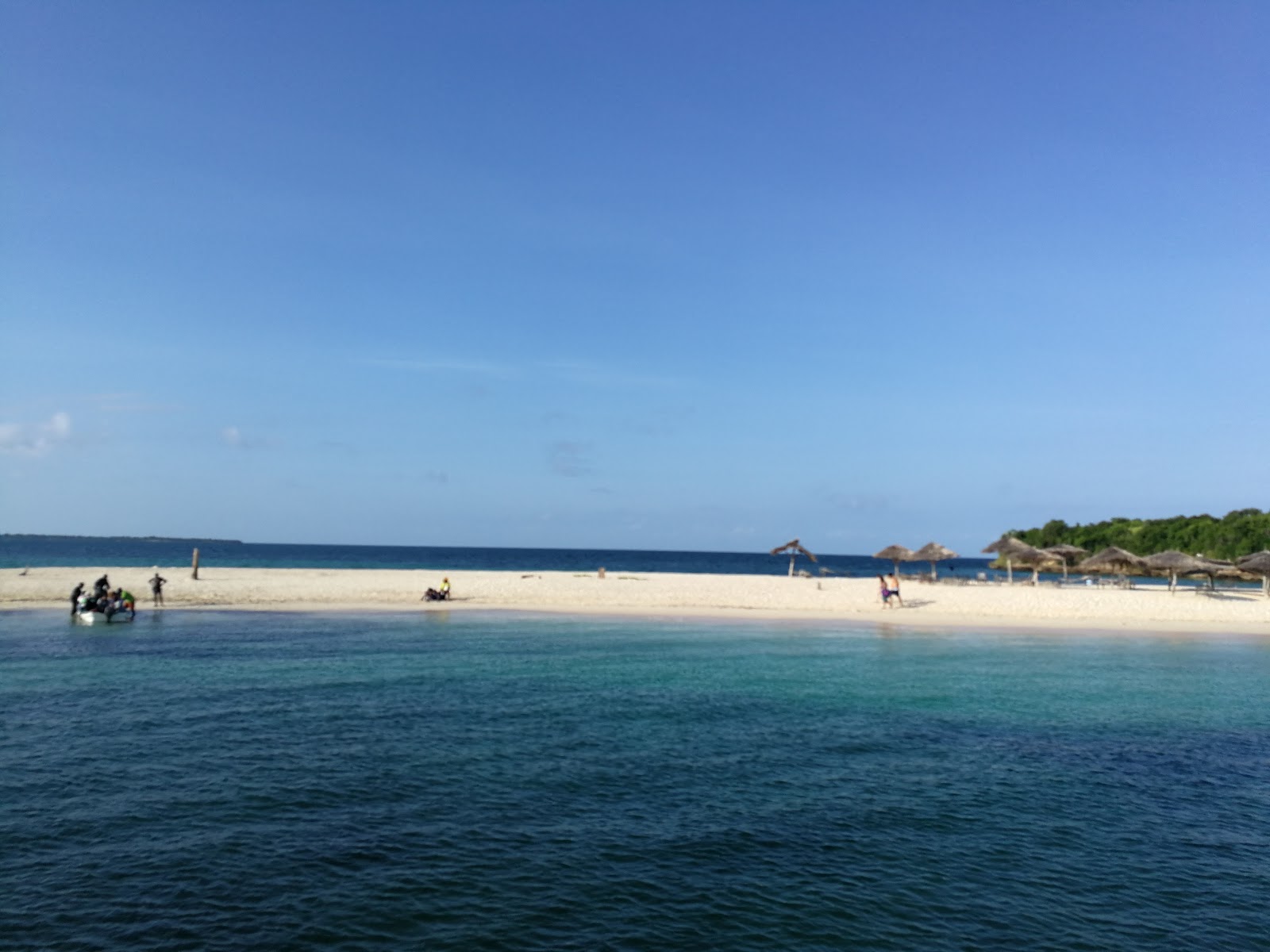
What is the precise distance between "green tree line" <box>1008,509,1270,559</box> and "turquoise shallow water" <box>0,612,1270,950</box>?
274 feet

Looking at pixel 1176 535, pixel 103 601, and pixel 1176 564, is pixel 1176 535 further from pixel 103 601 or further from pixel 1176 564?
pixel 103 601

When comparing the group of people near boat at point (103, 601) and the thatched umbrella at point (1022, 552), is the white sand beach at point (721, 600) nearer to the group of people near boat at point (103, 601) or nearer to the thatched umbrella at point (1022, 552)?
the thatched umbrella at point (1022, 552)

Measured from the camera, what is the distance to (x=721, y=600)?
48375 mm

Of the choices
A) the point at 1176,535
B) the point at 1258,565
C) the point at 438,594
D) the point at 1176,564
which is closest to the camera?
the point at 438,594

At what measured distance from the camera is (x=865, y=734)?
1711 cm

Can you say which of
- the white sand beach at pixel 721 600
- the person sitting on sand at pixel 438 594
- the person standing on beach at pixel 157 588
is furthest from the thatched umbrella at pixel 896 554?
the person standing on beach at pixel 157 588

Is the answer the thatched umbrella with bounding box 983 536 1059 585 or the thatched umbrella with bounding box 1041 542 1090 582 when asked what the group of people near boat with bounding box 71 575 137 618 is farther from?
the thatched umbrella with bounding box 1041 542 1090 582

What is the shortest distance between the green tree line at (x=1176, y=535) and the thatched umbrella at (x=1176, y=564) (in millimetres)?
38099

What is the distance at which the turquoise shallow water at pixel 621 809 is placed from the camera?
880 cm

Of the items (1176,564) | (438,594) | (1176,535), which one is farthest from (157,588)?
(1176,535)

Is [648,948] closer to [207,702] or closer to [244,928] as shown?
[244,928]

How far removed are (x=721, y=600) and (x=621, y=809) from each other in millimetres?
36821

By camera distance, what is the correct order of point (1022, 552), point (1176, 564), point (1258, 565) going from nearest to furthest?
point (1258, 565) → point (1176, 564) → point (1022, 552)

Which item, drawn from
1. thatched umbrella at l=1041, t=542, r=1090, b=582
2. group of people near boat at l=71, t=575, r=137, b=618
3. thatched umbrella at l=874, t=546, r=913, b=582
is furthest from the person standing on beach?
thatched umbrella at l=1041, t=542, r=1090, b=582
